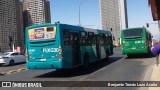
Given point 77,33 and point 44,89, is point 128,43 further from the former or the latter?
point 44,89

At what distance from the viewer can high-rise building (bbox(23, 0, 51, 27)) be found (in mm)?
Result: 71125

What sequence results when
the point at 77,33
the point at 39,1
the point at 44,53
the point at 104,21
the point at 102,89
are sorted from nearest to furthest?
the point at 102,89 < the point at 44,53 < the point at 77,33 < the point at 39,1 < the point at 104,21

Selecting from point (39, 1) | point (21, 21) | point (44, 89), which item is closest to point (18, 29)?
point (21, 21)

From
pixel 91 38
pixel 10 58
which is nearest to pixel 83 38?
pixel 91 38

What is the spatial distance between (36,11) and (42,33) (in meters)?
63.8

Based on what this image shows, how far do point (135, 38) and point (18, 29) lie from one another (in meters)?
67.3

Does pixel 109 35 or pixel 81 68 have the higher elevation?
pixel 109 35

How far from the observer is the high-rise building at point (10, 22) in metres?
85.4

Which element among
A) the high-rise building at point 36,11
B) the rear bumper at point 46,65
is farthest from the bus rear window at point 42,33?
the high-rise building at point 36,11

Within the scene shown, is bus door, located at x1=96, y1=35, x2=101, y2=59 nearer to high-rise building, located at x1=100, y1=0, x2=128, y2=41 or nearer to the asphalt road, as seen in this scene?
the asphalt road

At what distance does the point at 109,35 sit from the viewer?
27078 mm

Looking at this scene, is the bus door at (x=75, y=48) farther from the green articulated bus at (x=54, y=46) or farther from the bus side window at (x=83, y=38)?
the bus side window at (x=83, y=38)

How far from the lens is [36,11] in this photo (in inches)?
3105

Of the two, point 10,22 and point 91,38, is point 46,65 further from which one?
point 10,22
